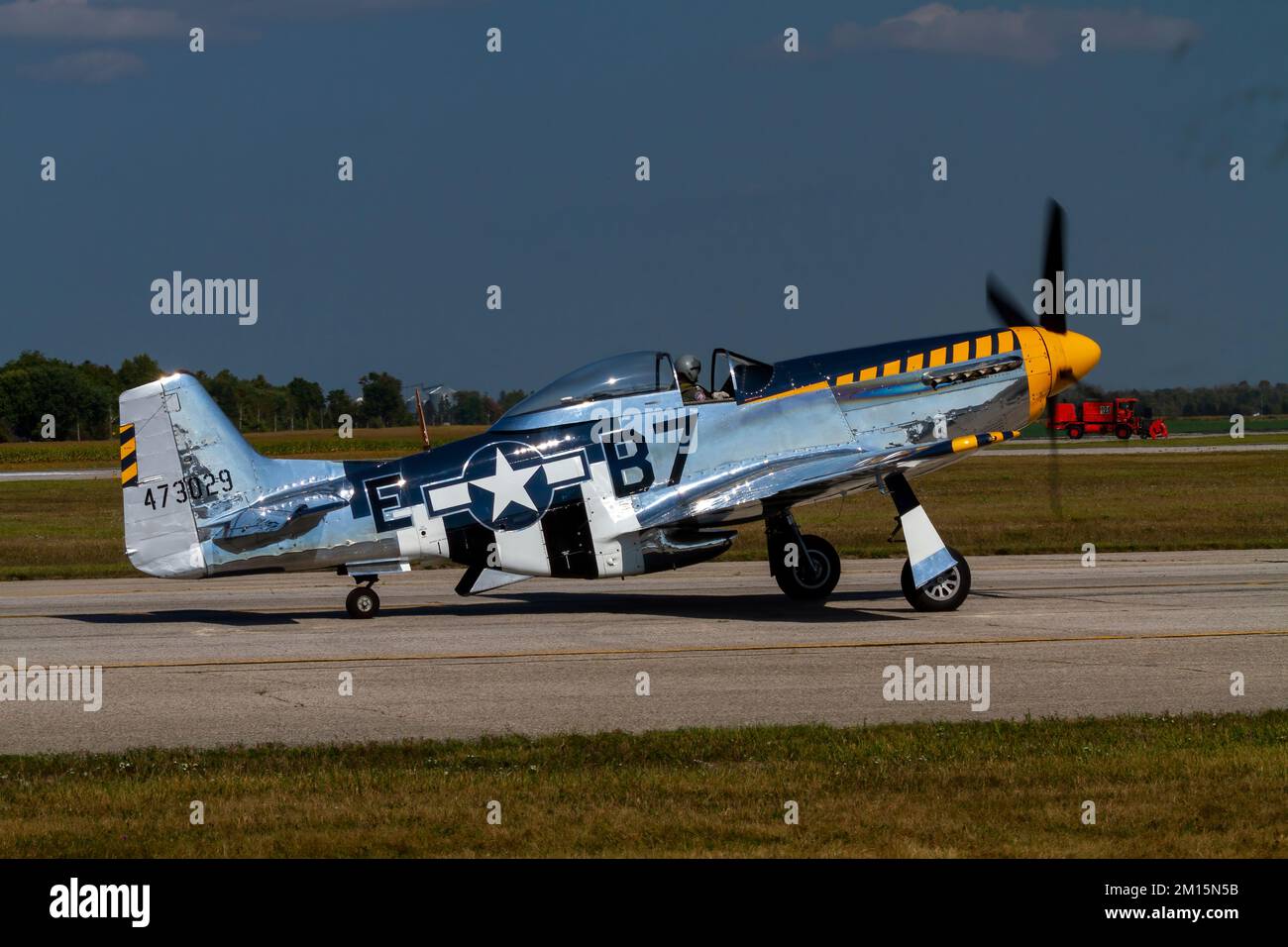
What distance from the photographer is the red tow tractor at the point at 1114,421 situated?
9162 cm

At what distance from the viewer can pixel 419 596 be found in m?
20.5

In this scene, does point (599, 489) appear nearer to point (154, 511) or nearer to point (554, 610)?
point (554, 610)

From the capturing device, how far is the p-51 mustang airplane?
53.4 ft

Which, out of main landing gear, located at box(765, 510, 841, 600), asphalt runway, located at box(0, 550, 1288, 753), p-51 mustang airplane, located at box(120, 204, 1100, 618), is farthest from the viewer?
main landing gear, located at box(765, 510, 841, 600)

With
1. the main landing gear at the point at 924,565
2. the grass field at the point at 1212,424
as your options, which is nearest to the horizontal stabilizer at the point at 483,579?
the main landing gear at the point at 924,565

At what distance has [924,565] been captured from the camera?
56.7 feet

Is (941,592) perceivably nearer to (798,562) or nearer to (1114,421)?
(798,562)

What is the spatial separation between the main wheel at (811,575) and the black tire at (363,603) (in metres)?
5.30

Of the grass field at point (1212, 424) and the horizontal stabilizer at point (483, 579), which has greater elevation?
the grass field at point (1212, 424)

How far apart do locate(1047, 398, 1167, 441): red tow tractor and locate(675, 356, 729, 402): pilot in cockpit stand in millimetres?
76388

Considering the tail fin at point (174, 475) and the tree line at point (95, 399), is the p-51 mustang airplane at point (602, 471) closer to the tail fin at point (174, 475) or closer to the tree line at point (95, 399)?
the tail fin at point (174, 475)

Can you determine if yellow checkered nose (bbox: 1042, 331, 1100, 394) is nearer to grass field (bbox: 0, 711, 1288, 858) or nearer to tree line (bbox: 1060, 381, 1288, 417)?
grass field (bbox: 0, 711, 1288, 858)

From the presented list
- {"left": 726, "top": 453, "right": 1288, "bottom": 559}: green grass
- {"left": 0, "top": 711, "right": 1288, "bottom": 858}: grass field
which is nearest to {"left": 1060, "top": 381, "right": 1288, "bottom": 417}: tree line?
{"left": 726, "top": 453, "right": 1288, "bottom": 559}: green grass
